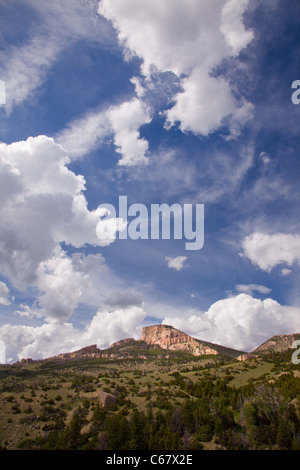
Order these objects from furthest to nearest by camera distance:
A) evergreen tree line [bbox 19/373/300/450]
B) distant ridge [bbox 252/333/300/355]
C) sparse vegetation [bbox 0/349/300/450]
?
1. distant ridge [bbox 252/333/300/355]
2. sparse vegetation [bbox 0/349/300/450]
3. evergreen tree line [bbox 19/373/300/450]

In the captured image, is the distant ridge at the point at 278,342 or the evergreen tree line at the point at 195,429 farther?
the distant ridge at the point at 278,342

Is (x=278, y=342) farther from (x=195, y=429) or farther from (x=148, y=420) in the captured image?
(x=148, y=420)

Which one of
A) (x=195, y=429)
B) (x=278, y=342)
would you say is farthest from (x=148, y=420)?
(x=278, y=342)

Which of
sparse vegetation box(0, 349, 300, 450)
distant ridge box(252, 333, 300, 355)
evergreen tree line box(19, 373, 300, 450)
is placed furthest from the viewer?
distant ridge box(252, 333, 300, 355)

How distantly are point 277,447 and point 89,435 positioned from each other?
21952 mm

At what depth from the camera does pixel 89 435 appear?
29.3 m

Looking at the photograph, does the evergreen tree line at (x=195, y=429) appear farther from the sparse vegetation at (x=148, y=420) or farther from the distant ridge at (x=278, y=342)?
the distant ridge at (x=278, y=342)

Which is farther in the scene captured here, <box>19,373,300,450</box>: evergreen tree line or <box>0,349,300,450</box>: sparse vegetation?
<box>0,349,300,450</box>: sparse vegetation

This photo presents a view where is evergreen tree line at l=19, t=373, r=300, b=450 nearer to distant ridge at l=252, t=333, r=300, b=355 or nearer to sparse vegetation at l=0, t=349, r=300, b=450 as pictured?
sparse vegetation at l=0, t=349, r=300, b=450

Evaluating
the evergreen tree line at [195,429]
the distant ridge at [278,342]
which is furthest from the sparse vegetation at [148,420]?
the distant ridge at [278,342]

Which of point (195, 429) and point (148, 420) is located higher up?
point (148, 420)

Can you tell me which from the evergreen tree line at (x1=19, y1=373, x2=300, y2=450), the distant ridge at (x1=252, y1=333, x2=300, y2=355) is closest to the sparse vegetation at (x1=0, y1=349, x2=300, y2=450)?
the evergreen tree line at (x1=19, y1=373, x2=300, y2=450)
